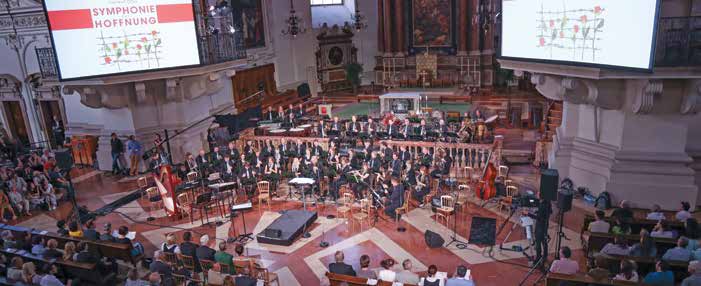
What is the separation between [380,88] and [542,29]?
1669cm

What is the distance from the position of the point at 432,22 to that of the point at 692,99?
680 inches

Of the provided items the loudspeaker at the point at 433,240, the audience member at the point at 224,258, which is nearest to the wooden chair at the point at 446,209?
the loudspeaker at the point at 433,240

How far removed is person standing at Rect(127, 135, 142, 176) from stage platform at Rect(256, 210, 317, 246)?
6392 millimetres

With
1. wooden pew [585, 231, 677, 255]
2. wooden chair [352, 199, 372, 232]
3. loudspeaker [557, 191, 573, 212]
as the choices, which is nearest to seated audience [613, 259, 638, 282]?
loudspeaker [557, 191, 573, 212]

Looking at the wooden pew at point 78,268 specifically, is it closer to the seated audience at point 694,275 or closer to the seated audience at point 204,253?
the seated audience at point 204,253

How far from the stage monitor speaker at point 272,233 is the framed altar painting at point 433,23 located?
61.0 feet

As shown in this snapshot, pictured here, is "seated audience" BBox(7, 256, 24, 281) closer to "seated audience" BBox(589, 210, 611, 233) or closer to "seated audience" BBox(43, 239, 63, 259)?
"seated audience" BBox(43, 239, 63, 259)

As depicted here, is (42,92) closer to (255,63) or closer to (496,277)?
(255,63)

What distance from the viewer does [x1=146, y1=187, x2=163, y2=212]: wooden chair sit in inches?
518

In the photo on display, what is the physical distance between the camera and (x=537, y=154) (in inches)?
604

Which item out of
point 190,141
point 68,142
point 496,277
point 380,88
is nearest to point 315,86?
point 380,88

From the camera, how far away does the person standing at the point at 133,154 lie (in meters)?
16.1

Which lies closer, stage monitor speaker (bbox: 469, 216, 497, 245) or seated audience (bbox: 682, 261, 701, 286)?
seated audience (bbox: 682, 261, 701, 286)

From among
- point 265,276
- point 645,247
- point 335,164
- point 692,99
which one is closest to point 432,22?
point 335,164
